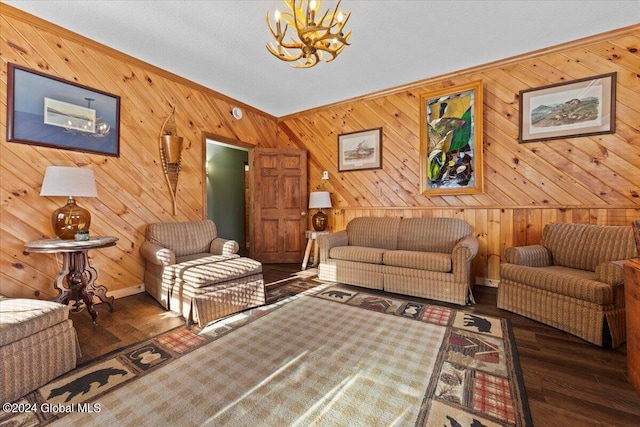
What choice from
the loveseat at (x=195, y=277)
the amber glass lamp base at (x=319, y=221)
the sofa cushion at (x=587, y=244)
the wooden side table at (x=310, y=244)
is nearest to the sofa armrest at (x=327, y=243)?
the wooden side table at (x=310, y=244)

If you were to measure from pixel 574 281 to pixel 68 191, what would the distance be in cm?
416

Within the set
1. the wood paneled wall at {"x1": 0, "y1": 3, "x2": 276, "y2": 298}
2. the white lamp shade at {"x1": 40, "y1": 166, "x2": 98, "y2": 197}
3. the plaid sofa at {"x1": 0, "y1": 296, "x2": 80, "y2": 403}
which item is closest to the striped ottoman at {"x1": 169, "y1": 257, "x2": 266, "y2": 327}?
the plaid sofa at {"x1": 0, "y1": 296, "x2": 80, "y2": 403}

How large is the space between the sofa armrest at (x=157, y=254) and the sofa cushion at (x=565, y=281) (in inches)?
127

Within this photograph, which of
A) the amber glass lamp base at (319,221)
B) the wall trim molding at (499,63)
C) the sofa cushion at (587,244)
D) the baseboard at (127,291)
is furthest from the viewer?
the amber glass lamp base at (319,221)

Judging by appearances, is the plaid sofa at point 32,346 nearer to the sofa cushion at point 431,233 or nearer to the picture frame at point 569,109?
the sofa cushion at point 431,233

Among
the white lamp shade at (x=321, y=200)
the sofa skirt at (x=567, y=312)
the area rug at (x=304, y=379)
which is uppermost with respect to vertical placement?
the white lamp shade at (x=321, y=200)

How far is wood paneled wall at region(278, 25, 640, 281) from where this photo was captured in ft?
8.83

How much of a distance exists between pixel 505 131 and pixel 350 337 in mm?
3060

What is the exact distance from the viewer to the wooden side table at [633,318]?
1.44 metres

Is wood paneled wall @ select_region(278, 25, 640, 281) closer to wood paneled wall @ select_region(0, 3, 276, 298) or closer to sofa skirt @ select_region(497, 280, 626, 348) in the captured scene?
sofa skirt @ select_region(497, 280, 626, 348)

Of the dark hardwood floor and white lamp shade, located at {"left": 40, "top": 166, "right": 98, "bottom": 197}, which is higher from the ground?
white lamp shade, located at {"left": 40, "top": 166, "right": 98, "bottom": 197}

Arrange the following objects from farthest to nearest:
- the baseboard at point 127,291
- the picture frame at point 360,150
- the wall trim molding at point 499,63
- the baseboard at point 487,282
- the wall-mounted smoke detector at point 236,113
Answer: the wall-mounted smoke detector at point 236,113 → the picture frame at point 360,150 → the baseboard at point 487,282 → the baseboard at point 127,291 → the wall trim molding at point 499,63

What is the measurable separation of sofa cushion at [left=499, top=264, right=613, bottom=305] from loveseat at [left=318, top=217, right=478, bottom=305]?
400 mm

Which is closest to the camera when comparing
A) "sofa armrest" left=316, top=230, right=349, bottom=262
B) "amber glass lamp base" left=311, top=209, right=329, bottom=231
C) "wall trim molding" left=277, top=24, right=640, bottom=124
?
"wall trim molding" left=277, top=24, right=640, bottom=124
